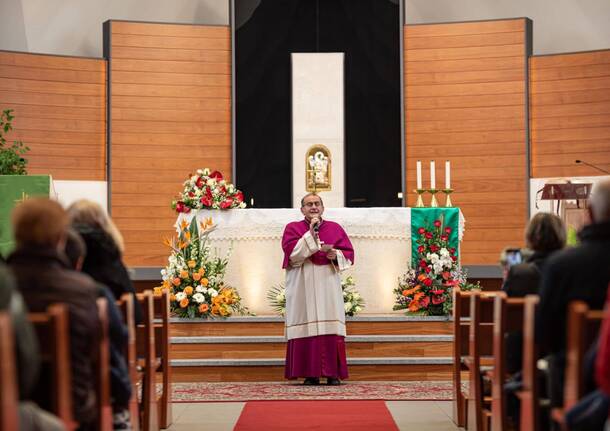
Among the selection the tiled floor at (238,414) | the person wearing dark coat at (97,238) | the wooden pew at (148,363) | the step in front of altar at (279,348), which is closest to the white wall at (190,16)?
the step in front of altar at (279,348)

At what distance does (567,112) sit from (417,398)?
20.0ft

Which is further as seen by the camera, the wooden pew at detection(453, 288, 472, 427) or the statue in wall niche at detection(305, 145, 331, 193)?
the statue in wall niche at detection(305, 145, 331, 193)

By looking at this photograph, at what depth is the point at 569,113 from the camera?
13008 millimetres

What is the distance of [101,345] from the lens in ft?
13.7

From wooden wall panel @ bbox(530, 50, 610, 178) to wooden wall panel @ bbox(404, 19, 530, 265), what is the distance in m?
0.18

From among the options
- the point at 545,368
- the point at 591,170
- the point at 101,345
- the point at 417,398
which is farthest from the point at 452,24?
the point at 101,345

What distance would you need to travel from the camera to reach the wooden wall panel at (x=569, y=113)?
12.8 meters

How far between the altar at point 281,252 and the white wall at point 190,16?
15.3ft

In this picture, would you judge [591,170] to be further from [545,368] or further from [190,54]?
[545,368]

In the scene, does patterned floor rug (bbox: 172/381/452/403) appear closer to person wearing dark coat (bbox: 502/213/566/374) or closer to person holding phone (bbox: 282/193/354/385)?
person holding phone (bbox: 282/193/354/385)

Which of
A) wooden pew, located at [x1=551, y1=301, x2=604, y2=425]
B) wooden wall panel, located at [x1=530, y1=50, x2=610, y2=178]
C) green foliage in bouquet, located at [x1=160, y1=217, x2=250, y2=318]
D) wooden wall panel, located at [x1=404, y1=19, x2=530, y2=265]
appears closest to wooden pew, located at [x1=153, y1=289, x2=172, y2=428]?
green foliage in bouquet, located at [x1=160, y1=217, x2=250, y2=318]

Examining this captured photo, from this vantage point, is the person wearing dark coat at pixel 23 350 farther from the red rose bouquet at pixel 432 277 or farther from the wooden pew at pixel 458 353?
the red rose bouquet at pixel 432 277

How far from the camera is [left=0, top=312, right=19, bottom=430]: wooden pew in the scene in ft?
9.40

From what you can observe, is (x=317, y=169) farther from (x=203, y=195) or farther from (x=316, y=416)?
(x=316, y=416)
